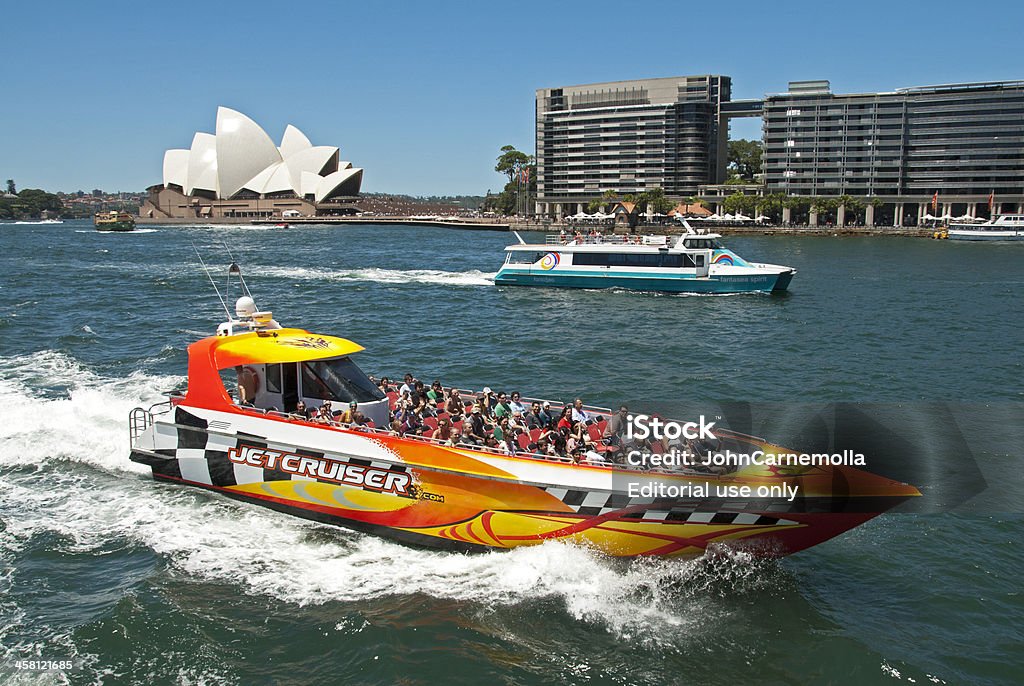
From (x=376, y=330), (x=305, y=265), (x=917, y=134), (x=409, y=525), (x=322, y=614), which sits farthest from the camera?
(x=917, y=134)

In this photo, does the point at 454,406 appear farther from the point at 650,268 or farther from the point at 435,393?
the point at 650,268

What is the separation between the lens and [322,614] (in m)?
10.9

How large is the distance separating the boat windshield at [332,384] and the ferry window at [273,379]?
1.34ft

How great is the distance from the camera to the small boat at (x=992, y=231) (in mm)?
100062

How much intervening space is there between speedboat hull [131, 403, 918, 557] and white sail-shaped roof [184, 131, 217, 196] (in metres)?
159

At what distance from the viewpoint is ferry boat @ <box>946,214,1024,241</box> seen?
100m

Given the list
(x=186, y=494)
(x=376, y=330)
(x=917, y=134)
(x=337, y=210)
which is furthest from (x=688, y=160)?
(x=186, y=494)

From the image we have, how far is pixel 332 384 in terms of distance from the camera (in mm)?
13578

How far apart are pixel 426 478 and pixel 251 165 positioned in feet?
524

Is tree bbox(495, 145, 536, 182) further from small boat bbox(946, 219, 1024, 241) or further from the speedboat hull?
the speedboat hull

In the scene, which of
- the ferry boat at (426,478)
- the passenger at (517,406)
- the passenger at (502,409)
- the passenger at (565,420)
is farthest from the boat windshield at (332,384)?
the passenger at (565,420)

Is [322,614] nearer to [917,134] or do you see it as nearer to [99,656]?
[99,656]

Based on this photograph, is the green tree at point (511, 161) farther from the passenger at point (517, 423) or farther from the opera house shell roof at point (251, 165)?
the passenger at point (517, 423)

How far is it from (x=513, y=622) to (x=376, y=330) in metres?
23.3
